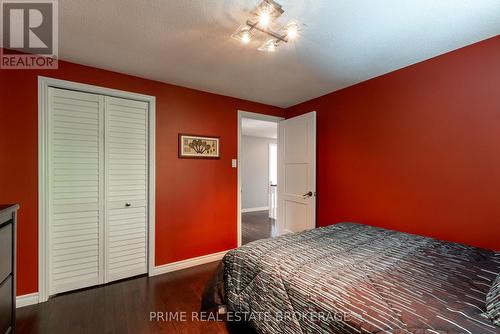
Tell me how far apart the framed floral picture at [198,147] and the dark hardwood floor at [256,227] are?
1636 millimetres

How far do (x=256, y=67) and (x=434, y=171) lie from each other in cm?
197

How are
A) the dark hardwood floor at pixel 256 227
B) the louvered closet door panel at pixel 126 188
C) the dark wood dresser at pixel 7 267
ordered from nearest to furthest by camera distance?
the dark wood dresser at pixel 7 267, the louvered closet door panel at pixel 126 188, the dark hardwood floor at pixel 256 227

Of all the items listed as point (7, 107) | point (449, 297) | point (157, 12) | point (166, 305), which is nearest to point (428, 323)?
point (449, 297)

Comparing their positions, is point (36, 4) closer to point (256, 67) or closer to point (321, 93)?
point (256, 67)

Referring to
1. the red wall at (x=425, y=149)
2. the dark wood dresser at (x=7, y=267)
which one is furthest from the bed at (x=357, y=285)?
the dark wood dresser at (x=7, y=267)

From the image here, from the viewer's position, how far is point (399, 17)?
149cm

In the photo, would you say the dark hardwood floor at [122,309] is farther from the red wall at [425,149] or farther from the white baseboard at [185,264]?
the red wall at [425,149]

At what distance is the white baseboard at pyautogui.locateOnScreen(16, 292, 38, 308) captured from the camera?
1.93 metres

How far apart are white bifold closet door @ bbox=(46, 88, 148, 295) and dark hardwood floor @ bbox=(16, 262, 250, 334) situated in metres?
0.18

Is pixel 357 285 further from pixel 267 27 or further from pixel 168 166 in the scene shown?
pixel 168 166

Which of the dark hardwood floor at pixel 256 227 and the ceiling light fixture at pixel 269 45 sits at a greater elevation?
the ceiling light fixture at pixel 269 45

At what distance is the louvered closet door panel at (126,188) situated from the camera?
92.4 inches

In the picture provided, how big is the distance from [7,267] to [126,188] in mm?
1197

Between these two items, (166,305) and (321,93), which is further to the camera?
(321,93)
